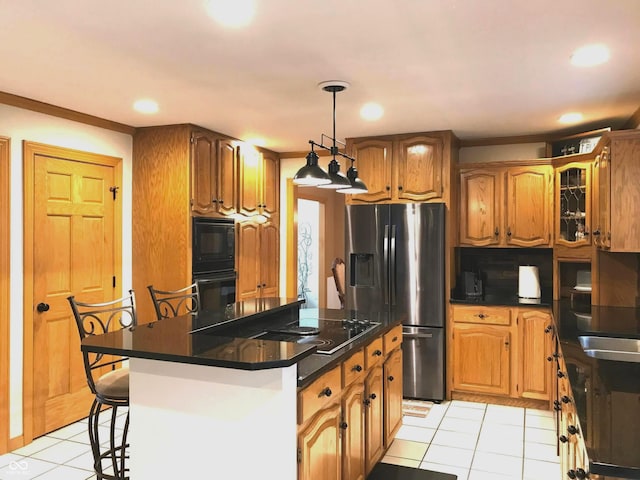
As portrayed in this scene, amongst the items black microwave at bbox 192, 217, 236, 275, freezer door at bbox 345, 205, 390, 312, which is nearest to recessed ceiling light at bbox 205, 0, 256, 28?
black microwave at bbox 192, 217, 236, 275

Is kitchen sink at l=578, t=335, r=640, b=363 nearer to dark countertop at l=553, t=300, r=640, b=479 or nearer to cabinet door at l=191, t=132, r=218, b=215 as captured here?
dark countertop at l=553, t=300, r=640, b=479

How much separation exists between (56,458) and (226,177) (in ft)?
8.54

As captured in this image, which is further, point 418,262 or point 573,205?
point 418,262

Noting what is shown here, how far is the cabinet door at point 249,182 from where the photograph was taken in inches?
198

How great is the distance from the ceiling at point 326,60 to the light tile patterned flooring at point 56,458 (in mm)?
2355

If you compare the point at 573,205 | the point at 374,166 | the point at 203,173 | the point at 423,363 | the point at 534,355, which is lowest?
the point at 423,363

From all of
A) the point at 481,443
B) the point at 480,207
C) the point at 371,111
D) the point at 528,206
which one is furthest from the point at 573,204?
the point at 481,443

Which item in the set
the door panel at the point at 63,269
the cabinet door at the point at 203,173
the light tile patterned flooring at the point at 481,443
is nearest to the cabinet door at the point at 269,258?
the cabinet door at the point at 203,173

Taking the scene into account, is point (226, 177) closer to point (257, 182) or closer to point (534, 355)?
point (257, 182)

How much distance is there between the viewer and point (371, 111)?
3.81 meters

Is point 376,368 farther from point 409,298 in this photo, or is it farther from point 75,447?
point 75,447

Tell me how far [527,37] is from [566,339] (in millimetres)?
1677

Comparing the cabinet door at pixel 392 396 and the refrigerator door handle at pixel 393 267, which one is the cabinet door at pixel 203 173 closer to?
the refrigerator door handle at pixel 393 267

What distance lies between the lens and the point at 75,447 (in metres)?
3.47
